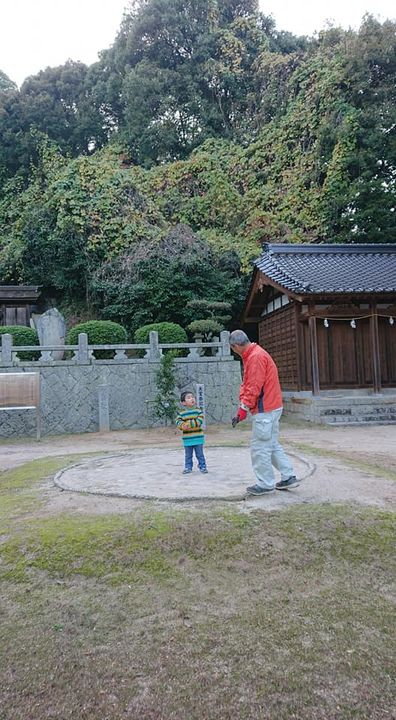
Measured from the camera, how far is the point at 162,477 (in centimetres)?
517

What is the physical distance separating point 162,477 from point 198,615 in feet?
8.80

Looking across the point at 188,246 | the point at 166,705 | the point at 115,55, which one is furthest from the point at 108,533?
the point at 115,55

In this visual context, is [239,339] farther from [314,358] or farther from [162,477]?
[314,358]

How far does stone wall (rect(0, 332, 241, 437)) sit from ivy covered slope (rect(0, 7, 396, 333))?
4.40 meters

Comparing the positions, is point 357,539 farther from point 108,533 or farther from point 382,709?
point 108,533

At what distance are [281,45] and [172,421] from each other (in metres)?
25.0

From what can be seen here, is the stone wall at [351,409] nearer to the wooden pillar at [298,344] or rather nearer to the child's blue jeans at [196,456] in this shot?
the wooden pillar at [298,344]

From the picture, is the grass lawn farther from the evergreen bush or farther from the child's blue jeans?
the evergreen bush

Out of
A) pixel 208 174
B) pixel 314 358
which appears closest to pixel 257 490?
pixel 314 358

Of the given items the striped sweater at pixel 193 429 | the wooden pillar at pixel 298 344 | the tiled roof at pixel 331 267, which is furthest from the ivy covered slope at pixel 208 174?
the striped sweater at pixel 193 429

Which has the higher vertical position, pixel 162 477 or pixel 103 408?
pixel 103 408

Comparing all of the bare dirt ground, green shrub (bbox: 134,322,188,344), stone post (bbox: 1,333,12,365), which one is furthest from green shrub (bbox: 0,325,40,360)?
the bare dirt ground

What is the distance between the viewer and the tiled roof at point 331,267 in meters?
13.3

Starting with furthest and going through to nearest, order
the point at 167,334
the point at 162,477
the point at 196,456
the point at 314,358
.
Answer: the point at 167,334, the point at 314,358, the point at 196,456, the point at 162,477
